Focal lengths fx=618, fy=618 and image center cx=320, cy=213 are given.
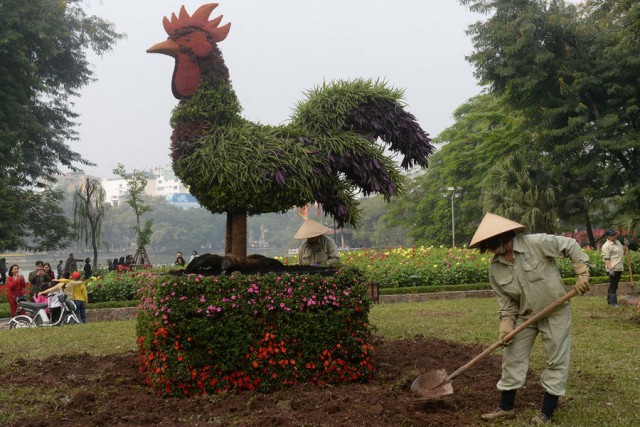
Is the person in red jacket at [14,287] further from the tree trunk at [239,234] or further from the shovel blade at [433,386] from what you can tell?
the shovel blade at [433,386]

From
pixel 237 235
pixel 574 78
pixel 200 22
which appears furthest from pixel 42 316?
pixel 574 78

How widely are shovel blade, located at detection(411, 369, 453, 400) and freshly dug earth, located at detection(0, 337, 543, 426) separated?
0.10 metres

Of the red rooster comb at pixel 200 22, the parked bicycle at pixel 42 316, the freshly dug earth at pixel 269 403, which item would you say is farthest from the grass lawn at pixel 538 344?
the red rooster comb at pixel 200 22

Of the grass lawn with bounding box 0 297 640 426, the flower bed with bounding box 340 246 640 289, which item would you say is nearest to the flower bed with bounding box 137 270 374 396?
the grass lawn with bounding box 0 297 640 426

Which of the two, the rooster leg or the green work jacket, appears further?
the rooster leg

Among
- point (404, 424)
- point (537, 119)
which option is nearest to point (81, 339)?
point (404, 424)

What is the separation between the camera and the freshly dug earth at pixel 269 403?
5.36m

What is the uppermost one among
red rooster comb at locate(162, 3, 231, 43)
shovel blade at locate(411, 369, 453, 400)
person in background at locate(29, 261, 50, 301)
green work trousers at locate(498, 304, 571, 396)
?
red rooster comb at locate(162, 3, 231, 43)

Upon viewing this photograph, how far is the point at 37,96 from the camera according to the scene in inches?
1261

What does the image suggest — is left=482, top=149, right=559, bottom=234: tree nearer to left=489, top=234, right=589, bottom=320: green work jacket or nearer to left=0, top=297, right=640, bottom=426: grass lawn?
left=0, top=297, right=640, bottom=426: grass lawn

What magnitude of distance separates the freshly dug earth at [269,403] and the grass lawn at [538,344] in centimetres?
49

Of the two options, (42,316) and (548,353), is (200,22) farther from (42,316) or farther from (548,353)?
(42,316)

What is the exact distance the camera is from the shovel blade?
5723 millimetres

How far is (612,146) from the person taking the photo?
23047 mm
